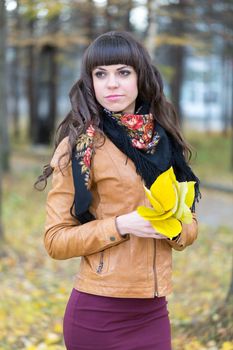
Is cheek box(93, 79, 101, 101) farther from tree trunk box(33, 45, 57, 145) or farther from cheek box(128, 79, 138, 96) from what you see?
tree trunk box(33, 45, 57, 145)

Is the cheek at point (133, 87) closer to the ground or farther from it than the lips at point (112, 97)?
farther from it

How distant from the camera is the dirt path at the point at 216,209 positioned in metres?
9.71

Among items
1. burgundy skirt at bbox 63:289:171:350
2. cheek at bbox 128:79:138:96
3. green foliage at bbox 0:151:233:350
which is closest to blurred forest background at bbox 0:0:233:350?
green foliage at bbox 0:151:233:350

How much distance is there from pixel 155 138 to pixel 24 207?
817 cm

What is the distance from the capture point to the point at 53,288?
19.7 ft

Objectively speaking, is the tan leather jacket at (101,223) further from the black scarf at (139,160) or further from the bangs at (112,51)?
the bangs at (112,51)

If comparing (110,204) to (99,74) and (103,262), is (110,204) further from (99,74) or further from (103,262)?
(99,74)

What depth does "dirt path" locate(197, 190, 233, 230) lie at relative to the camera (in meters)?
9.71

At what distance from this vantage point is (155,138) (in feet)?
7.97

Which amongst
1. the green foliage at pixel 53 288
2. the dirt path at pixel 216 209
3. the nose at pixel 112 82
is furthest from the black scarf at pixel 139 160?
the dirt path at pixel 216 209

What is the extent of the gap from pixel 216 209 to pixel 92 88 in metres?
8.48

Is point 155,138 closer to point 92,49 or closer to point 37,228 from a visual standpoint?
point 92,49

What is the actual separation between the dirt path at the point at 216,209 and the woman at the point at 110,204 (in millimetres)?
7144

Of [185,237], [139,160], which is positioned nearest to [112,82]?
[139,160]
